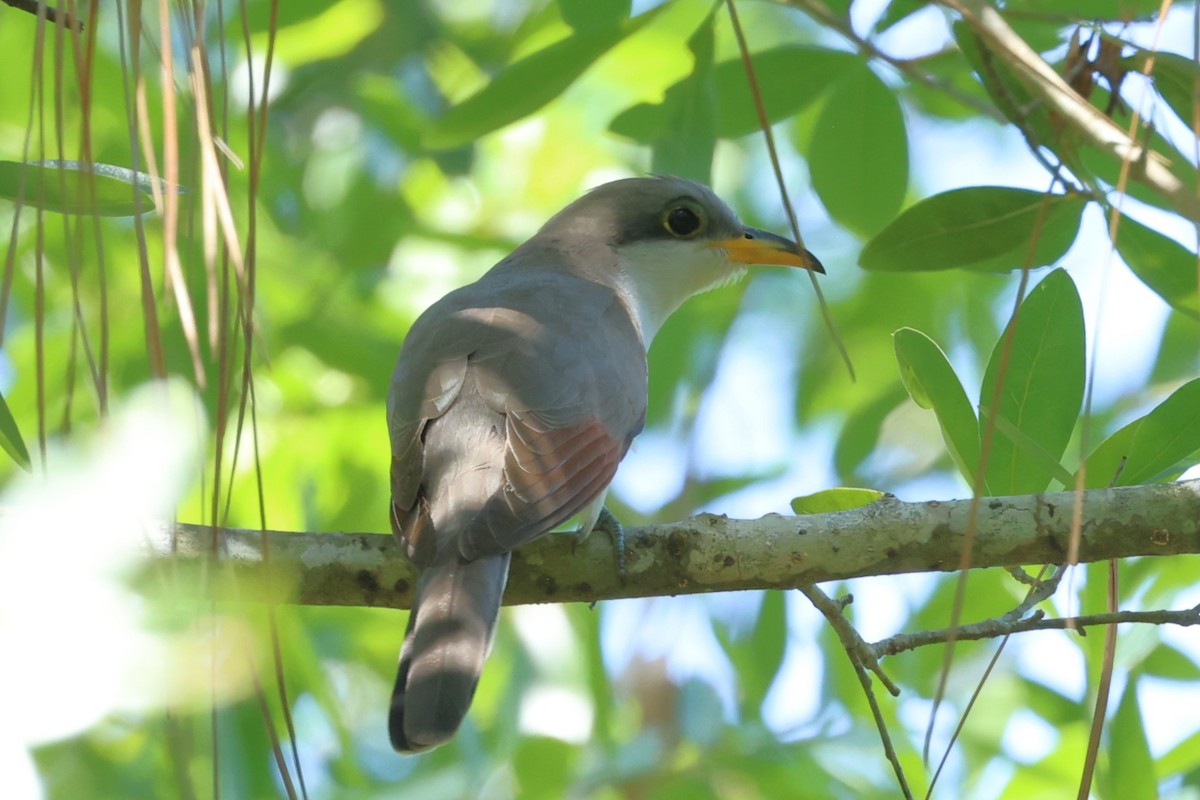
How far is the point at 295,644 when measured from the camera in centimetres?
412

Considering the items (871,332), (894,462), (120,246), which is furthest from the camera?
(894,462)

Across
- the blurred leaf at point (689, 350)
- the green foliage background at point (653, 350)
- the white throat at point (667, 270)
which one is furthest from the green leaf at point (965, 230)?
the white throat at point (667, 270)

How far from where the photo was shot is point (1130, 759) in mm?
3219

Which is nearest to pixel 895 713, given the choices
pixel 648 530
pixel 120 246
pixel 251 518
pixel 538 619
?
pixel 538 619

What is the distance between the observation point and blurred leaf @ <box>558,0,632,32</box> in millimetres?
2988

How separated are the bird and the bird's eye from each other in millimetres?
207

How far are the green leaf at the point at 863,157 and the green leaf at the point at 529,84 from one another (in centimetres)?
60

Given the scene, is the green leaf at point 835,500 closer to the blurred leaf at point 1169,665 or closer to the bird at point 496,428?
the bird at point 496,428

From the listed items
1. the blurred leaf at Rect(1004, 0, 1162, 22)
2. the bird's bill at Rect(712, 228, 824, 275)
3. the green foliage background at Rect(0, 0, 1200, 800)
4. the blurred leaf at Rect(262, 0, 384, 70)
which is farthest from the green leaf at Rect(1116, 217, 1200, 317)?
the blurred leaf at Rect(262, 0, 384, 70)

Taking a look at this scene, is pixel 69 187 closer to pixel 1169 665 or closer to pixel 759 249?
pixel 759 249

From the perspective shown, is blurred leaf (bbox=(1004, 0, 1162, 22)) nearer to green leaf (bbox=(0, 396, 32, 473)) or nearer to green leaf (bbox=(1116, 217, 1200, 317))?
green leaf (bbox=(1116, 217, 1200, 317))

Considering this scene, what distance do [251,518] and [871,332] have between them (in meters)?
3.03

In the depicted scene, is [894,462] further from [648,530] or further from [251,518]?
[648,530]

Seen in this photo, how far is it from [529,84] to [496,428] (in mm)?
840
